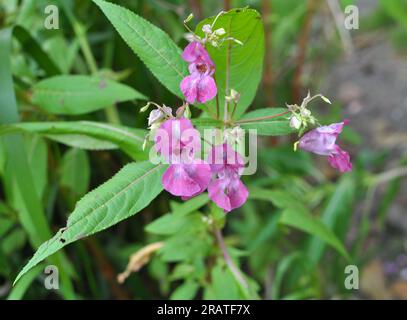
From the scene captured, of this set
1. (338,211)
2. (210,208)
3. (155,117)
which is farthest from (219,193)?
(338,211)

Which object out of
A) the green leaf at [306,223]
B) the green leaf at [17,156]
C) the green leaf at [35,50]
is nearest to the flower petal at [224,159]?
the green leaf at [306,223]

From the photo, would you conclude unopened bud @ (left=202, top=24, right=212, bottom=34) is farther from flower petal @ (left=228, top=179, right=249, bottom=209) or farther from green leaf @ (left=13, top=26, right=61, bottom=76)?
green leaf @ (left=13, top=26, right=61, bottom=76)

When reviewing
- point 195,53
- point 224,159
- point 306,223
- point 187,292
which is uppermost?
point 195,53

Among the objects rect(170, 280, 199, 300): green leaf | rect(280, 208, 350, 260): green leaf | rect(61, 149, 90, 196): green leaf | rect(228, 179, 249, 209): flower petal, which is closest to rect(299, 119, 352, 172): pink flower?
rect(228, 179, 249, 209): flower petal

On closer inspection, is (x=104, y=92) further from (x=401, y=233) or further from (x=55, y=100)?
(x=401, y=233)

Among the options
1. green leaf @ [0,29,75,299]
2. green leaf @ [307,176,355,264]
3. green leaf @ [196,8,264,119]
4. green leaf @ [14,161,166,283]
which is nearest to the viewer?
green leaf @ [14,161,166,283]

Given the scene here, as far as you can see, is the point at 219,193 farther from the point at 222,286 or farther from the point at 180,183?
the point at 222,286

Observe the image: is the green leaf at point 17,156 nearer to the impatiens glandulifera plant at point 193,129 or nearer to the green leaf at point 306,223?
the impatiens glandulifera plant at point 193,129

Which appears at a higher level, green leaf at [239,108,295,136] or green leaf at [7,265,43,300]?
green leaf at [239,108,295,136]
